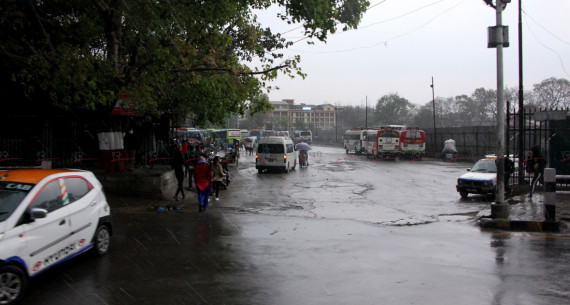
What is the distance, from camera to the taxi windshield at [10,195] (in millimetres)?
5676

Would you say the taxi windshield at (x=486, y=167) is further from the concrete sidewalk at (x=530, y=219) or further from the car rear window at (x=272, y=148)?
the car rear window at (x=272, y=148)

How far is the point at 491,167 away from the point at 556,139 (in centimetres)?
228

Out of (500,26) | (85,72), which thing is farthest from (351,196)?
(85,72)

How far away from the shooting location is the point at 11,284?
17.1 ft

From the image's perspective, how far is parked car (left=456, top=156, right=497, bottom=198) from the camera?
15.8 meters

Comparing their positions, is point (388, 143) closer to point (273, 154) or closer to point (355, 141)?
point (355, 141)

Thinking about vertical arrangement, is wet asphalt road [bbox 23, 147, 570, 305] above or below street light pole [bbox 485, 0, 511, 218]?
below

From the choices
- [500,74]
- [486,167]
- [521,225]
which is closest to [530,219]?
[521,225]

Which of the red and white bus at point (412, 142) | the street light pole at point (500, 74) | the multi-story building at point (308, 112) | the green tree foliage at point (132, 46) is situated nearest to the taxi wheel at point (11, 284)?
the green tree foliage at point (132, 46)

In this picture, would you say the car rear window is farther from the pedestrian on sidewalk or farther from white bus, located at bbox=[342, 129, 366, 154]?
white bus, located at bbox=[342, 129, 366, 154]

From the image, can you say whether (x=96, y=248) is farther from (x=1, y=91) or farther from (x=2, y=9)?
(x=1, y=91)

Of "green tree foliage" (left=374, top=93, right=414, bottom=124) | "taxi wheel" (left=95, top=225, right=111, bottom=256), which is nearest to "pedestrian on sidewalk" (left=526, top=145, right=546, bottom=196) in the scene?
"taxi wheel" (left=95, top=225, right=111, bottom=256)

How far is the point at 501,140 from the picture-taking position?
11.5 metres

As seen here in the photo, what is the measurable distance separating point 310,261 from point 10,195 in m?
4.40
